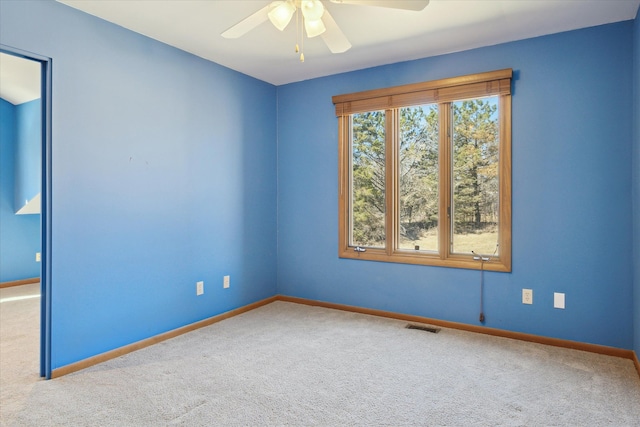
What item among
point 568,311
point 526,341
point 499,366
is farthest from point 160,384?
point 568,311

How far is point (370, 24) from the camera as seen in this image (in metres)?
2.82

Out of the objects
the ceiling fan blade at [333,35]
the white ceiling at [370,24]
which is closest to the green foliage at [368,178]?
the white ceiling at [370,24]

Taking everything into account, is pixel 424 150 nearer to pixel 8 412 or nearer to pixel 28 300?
pixel 8 412

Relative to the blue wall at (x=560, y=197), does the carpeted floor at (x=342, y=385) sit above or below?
below

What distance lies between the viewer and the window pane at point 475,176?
3.29 meters

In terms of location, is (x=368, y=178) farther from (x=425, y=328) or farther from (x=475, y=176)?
(x=425, y=328)

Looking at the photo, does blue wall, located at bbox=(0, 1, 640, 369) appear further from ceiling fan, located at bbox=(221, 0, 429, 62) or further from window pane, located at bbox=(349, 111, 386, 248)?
ceiling fan, located at bbox=(221, 0, 429, 62)

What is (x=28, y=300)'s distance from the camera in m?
4.44

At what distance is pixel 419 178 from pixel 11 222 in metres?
5.40

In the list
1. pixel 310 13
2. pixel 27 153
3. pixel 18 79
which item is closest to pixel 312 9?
pixel 310 13

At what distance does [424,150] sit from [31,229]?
540cm

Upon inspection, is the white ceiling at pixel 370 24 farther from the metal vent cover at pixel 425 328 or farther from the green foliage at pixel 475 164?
the metal vent cover at pixel 425 328

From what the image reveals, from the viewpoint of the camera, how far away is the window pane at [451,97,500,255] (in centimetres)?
329

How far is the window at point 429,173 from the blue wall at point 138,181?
1.09m
